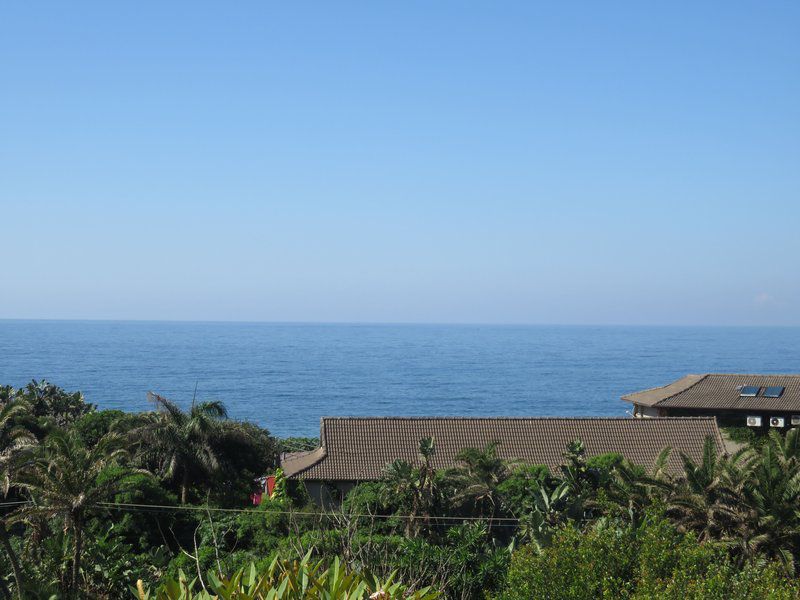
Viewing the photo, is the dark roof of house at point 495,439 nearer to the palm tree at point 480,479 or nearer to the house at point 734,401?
the palm tree at point 480,479

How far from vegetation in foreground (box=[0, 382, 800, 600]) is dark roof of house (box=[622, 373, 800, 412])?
1860 cm

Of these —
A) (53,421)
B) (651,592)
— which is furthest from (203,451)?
(651,592)

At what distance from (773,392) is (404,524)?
3111 centimetres

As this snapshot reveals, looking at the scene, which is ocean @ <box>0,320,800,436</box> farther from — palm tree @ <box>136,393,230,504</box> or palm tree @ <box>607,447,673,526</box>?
palm tree @ <box>607,447,673,526</box>

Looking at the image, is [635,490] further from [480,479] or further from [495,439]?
[495,439]

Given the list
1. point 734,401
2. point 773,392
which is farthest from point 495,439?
point 773,392

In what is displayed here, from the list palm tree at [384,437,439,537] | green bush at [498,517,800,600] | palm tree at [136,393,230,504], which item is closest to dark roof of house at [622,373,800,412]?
palm tree at [384,437,439,537]

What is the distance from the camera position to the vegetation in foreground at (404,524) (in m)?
16.4

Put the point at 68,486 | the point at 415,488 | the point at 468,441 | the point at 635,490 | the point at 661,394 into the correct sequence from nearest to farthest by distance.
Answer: the point at 68,486
the point at 635,490
the point at 415,488
the point at 468,441
the point at 661,394

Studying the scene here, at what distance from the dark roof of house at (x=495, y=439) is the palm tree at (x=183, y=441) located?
349 centimetres

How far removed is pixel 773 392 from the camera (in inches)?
2026

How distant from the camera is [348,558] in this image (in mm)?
18109

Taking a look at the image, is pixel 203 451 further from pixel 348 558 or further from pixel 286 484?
pixel 348 558

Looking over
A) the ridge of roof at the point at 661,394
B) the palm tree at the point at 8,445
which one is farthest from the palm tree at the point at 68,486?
the ridge of roof at the point at 661,394
